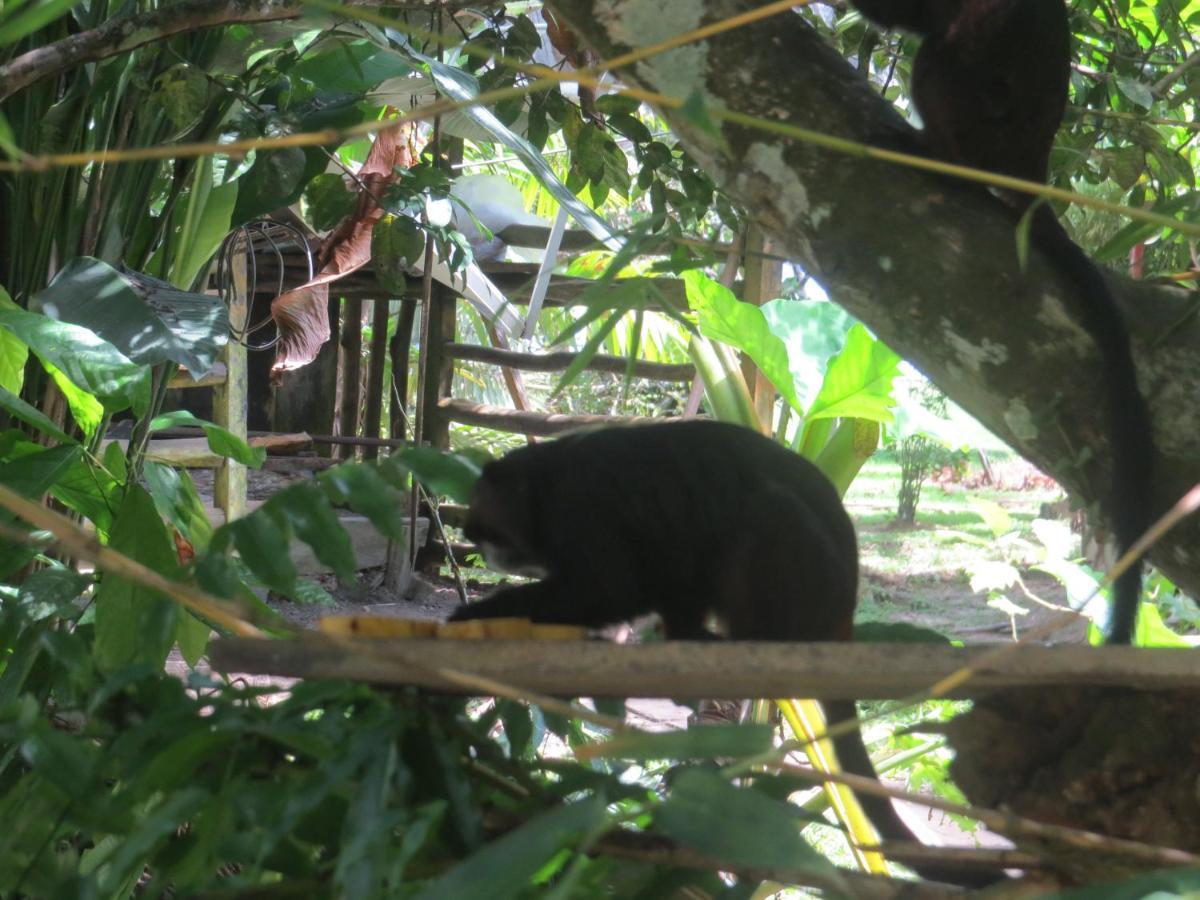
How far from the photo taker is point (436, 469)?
948mm

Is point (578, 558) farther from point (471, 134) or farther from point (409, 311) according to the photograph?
point (409, 311)

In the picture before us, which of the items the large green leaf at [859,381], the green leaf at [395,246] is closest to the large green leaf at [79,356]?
the green leaf at [395,246]

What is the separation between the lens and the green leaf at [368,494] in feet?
2.80

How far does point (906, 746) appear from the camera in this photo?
2.42m

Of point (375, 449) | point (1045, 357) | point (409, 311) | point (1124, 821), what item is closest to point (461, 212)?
point (409, 311)

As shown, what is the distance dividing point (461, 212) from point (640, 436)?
3433 millimetres

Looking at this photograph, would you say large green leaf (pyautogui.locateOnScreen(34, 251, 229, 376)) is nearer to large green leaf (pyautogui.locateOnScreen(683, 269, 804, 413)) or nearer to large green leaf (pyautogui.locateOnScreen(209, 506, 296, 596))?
large green leaf (pyautogui.locateOnScreen(209, 506, 296, 596))

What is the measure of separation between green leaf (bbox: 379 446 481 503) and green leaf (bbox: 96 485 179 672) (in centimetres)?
21

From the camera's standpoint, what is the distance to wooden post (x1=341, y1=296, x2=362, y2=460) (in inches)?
214

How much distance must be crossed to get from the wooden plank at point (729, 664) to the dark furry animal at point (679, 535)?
1.73 feet

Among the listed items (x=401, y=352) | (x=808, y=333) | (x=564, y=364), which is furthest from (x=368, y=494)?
(x=401, y=352)

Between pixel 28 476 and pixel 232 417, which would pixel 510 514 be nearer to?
pixel 28 476

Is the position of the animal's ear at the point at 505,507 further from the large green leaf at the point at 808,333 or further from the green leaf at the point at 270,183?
the large green leaf at the point at 808,333

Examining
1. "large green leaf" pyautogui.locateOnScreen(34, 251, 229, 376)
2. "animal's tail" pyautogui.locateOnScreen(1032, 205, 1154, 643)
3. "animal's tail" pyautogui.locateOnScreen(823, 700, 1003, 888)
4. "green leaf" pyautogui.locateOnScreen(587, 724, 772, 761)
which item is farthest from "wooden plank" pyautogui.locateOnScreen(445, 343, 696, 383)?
"green leaf" pyautogui.locateOnScreen(587, 724, 772, 761)
